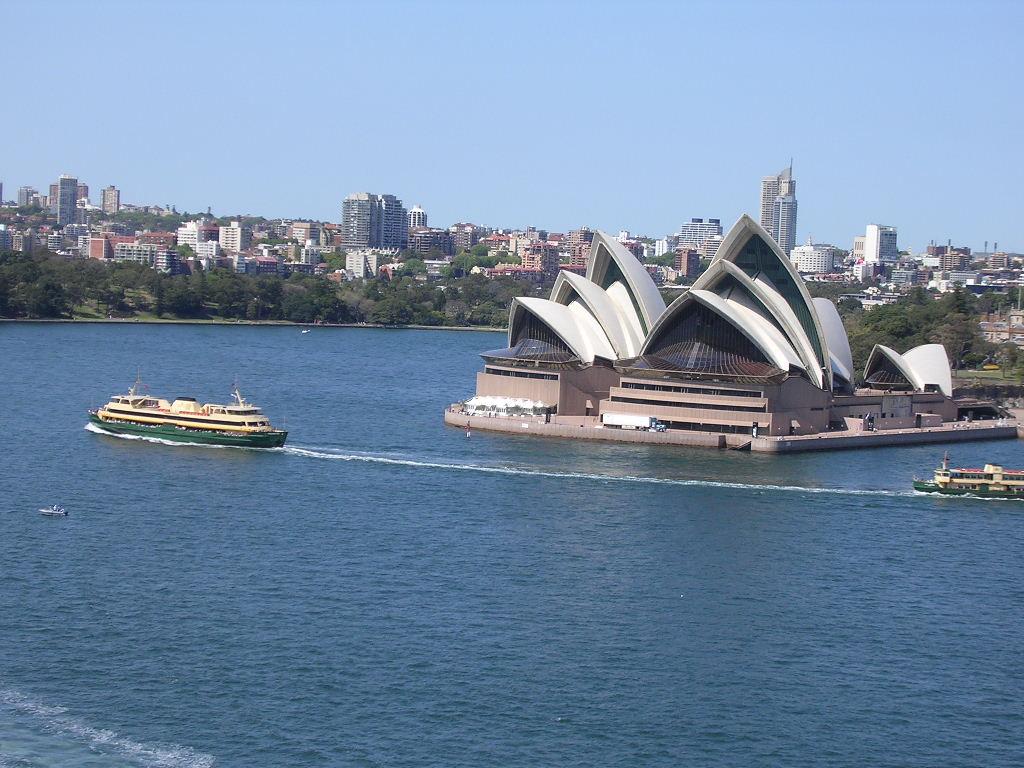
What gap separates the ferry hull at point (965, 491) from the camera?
35.6m

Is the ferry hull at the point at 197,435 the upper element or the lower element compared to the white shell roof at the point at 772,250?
lower

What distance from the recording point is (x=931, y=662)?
883 inches

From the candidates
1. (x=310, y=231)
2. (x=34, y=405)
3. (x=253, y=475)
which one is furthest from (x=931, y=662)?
(x=310, y=231)

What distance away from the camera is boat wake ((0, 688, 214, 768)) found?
17.8m

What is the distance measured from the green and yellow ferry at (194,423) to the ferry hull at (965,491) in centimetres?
1502

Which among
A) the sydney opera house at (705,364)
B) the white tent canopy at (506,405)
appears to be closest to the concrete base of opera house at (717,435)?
the sydney opera house at (705,364)

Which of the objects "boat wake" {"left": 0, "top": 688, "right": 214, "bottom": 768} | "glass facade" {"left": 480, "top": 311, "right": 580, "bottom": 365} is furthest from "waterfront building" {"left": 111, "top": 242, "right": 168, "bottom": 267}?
"boat wake" {"left": 0, "top": 688, "right": 214, "bottom": 768}

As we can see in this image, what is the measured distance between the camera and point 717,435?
140 ft

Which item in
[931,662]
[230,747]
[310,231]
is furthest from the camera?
[310,231]

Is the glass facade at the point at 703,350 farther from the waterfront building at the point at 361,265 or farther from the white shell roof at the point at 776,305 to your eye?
the waterfront building at the point at 361,265

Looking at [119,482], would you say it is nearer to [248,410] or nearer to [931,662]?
[248,410]

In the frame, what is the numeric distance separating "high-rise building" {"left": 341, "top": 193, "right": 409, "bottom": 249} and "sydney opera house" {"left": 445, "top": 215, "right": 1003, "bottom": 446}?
127 meters

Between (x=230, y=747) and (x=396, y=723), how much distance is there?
2.03 m

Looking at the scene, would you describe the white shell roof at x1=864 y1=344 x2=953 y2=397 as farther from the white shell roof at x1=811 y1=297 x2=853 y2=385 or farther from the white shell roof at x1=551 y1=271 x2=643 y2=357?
the white shell roof at x1=551 y1=271 x2=643 y2=357
